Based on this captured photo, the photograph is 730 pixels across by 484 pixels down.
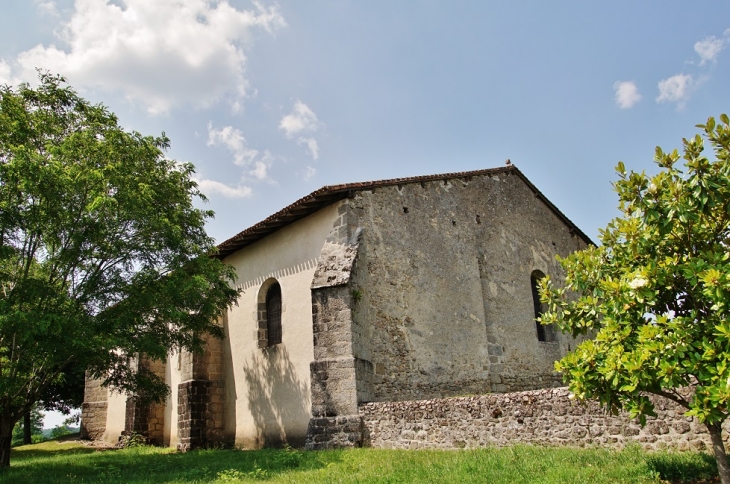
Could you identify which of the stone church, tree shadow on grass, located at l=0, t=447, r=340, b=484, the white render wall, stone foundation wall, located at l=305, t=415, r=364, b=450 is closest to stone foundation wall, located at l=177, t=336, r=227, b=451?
the stone church

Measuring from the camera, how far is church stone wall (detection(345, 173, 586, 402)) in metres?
13.1

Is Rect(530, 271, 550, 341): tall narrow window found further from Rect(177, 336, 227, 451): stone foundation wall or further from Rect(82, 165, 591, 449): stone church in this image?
Rect(177, 336, 227, 451): stone foundation wall

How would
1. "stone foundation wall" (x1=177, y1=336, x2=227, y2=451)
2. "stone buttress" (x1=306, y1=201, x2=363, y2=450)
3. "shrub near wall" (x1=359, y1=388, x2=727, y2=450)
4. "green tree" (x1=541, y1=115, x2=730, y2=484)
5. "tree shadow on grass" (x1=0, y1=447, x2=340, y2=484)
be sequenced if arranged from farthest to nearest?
"stone foundation wall" (x1=177, y1=336, x2=227, y2=451) < "stone buttress" (x1=306, y1=201, x2=363, y2=450) < "tree shadow on grass" (x1=0, y1=447, x2=340, y2=484) < "shrub near wall" (x1=359, y1=388, x2=727, y2=450) < "green tree" (x1=541, y1=115, x2=730, y2=484)

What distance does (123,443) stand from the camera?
739 inches

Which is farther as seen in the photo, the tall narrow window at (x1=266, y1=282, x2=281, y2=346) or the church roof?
the tall narrow window at (x1=266, y1=282, x2=281, y2=346)

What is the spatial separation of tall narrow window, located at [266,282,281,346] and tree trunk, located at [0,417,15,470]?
6.32 meters

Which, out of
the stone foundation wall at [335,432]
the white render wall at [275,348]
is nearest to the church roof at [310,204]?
the white render wall at [275,348]

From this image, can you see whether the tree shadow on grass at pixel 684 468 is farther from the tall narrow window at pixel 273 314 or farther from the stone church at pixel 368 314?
the tall narrow window at pixel 273 314

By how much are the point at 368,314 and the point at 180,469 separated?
508 centimetres

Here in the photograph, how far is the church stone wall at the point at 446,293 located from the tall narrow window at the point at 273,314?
346 cm

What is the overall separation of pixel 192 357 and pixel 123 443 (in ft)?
17.4

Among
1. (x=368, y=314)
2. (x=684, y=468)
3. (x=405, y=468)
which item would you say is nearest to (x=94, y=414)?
(x=368, y=314)

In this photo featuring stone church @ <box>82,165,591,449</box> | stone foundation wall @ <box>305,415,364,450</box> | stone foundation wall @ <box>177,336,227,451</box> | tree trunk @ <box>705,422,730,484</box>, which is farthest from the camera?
stone foundation wall @ <box>177,336,227,451</box>

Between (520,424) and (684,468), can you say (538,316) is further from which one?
(684,468)
